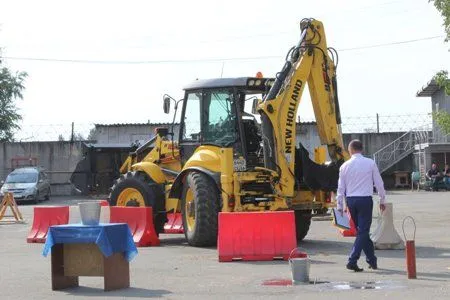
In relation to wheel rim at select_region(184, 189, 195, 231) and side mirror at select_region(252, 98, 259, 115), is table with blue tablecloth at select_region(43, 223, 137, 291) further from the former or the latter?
side mirror at select_region(252, 98, 259, 115)

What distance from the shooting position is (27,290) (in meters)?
10.8

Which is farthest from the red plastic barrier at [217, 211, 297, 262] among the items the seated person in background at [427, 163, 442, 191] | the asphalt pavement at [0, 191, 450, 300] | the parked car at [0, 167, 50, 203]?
the seated person in background at [427, 163, 442, 191]

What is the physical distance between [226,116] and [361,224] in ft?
18.0

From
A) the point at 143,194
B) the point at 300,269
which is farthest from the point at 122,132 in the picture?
the point at 300,269

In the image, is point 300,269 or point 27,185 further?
point 27,185

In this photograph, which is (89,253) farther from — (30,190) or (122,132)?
(122,132)

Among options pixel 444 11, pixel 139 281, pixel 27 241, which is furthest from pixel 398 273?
pixel 444 11

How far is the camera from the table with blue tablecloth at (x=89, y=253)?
10.5m

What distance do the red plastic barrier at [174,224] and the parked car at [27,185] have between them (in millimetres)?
21122

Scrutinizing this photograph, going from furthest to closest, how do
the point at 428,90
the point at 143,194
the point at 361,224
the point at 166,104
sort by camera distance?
the point at 428,90 < the point at 143,194 < the point at 166,104 < the point at 361,224

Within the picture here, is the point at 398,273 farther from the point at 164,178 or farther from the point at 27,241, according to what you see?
the point at 27,241

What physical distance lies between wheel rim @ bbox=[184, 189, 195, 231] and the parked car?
24509mm

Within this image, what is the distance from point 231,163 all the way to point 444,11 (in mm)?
11350

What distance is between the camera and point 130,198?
59.4ft
